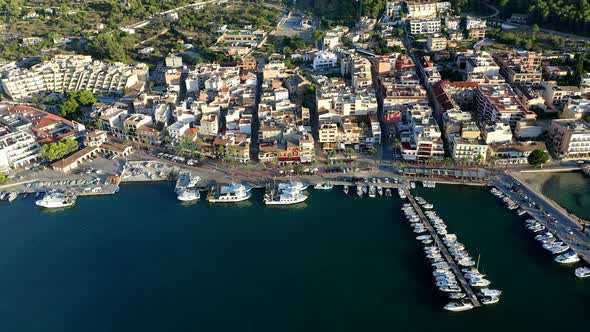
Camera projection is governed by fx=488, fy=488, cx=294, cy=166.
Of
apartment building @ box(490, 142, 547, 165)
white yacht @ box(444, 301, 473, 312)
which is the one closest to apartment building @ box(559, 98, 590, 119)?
apartment building @ box(490, 142, 547, 165)

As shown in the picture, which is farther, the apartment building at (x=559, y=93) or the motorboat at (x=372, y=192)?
the apartment building at (x=559, y=93)

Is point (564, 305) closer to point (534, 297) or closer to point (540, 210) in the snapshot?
point (534, 297)

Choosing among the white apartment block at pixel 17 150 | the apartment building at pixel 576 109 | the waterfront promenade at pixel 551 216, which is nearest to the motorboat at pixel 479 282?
the waterfront promenade at pixel 551 216

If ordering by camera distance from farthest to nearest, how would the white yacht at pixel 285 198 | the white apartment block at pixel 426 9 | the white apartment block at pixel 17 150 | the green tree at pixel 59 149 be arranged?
the white apartment block at pixel 426 9
the green tree at pixel 59 149
the white apartment block at pixel 17 150
the white yacht at pixel 285 198

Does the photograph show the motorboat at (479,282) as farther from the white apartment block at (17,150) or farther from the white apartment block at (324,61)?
the white apartment block at (17,150)

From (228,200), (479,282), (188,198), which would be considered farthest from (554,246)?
(188,198)

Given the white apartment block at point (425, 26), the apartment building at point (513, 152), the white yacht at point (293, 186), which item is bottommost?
the white yacht at point (293, 186)

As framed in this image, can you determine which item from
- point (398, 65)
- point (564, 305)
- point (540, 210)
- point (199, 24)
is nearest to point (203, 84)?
point (398, 65)

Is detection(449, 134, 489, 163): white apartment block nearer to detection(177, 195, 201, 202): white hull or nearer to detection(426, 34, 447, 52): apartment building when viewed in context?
detection(177, 195, 201, 202): white hull
